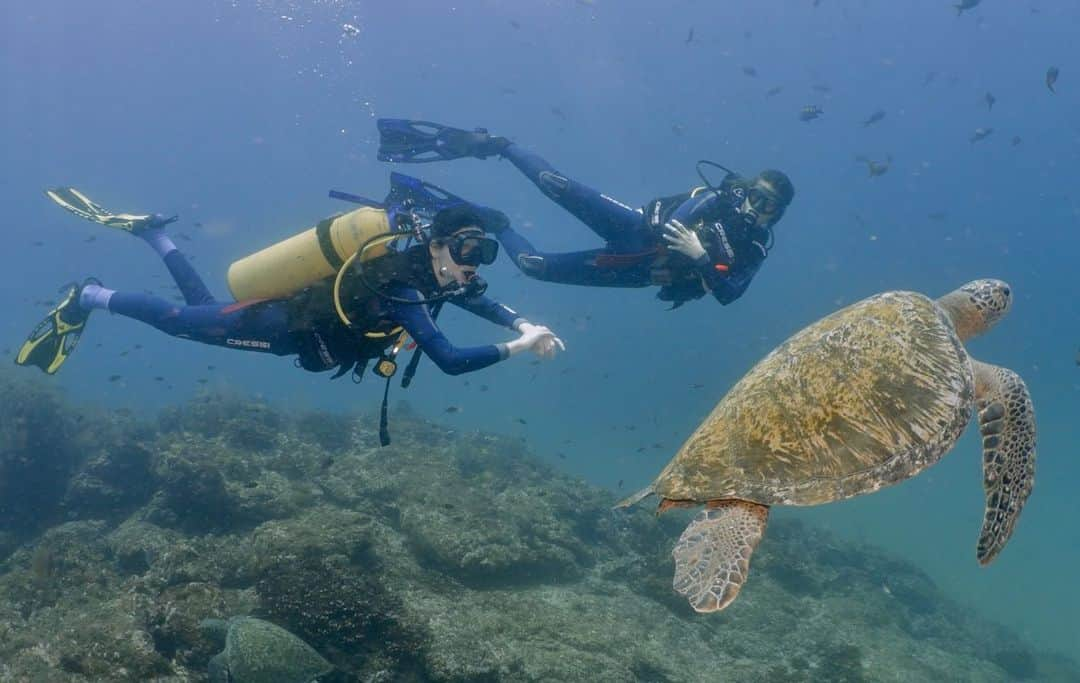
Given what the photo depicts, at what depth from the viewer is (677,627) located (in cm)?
793

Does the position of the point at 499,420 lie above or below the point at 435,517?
below

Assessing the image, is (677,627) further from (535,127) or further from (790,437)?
(535,127)

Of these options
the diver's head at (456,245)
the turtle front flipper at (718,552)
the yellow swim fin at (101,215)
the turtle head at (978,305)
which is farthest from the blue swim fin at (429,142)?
the turtle front flipper at (718,552)

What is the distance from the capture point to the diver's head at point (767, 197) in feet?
27.0

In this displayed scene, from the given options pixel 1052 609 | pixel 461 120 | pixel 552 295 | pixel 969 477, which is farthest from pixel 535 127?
pixel 1052 609

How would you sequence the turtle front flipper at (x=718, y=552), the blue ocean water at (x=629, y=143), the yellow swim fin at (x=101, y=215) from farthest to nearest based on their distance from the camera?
the blue ocean water at (x=629, y=143) → the yellow swim fin at (x=101, y=215) → the turtle front flipper at (x=718, y=552)

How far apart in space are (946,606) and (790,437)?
17047 millimetres

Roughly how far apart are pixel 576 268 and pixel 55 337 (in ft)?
28.0

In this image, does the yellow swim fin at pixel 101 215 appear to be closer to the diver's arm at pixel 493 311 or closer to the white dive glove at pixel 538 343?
the diver's arm at pixel 493 311

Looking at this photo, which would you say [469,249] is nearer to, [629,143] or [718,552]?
[718,552]

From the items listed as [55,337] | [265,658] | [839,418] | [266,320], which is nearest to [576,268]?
[266,320]

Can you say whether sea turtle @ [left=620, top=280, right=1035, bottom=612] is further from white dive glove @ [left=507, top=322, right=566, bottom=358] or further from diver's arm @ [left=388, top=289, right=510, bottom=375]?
diver's arm @ [left=388, top=289, right=510, bottom=375]

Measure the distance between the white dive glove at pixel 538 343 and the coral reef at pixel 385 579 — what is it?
320 cm

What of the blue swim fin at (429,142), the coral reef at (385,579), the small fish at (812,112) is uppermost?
the small fish at (812,112)
